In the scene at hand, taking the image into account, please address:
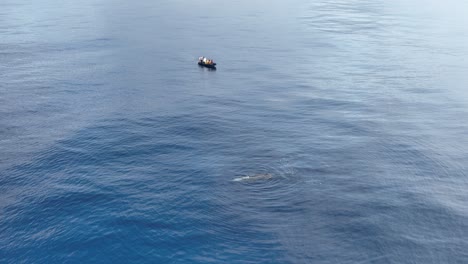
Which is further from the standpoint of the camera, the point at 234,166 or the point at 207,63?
the point at 207,63

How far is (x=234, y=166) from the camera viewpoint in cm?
11206

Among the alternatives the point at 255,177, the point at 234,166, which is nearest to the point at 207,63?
the point at 234,166

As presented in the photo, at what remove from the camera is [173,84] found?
171625mm

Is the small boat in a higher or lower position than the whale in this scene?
higher

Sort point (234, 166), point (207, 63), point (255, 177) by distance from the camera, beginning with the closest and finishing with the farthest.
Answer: point (255, 177)
point (234, 166)
point (207, 63)

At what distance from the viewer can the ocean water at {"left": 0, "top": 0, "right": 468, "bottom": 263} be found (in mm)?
85500

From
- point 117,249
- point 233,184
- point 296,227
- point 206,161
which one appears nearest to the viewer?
point 117,249

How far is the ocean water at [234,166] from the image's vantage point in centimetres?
8550

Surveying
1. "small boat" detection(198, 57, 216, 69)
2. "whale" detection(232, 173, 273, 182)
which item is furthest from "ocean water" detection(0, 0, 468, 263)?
"small boat" detection(198, 57, 216, 69)

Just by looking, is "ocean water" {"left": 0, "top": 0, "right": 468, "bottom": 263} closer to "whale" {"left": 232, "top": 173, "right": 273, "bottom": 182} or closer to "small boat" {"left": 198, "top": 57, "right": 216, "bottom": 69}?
"whale" {"left": 232, "top": 173, "right": 273, "bottom": 182}

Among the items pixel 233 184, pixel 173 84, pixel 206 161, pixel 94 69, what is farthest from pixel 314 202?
pixel 94 69

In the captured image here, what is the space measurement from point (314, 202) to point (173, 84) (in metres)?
89.9

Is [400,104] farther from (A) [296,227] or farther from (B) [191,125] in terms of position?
(A) [296,227]

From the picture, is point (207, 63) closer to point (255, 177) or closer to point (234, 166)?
point (234, 166)
